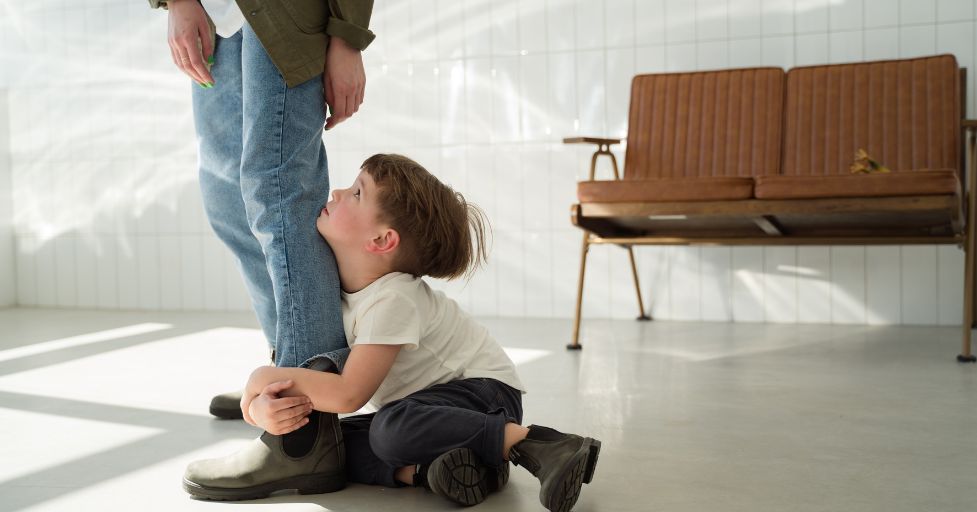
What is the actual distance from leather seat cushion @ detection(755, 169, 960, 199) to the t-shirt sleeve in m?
1.51

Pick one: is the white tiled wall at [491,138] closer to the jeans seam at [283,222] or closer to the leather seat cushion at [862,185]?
the leather seat cushion at [862,185]

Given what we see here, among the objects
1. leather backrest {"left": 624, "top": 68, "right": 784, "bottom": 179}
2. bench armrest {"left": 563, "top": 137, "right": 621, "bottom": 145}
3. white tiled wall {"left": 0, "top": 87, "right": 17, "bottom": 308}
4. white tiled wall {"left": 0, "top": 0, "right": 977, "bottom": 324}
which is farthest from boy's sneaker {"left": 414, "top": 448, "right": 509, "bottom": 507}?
white tiled wall {"left": 0, "top": 87, "right": 17, "bottom": 308}

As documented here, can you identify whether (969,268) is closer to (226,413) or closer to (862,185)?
(862,185)

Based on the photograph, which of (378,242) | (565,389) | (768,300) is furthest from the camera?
(768,300)

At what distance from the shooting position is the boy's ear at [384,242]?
1484 mm

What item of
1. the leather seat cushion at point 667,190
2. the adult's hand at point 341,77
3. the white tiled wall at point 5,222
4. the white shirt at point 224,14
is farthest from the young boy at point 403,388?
the white tiled wall at point 5,222

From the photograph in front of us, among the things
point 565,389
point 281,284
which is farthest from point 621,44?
point 281,284

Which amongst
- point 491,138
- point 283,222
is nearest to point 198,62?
point 283,222

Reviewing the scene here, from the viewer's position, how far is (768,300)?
144 inches

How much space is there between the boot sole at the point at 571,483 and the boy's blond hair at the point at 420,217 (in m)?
0.36

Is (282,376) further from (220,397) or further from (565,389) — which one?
(565,389)

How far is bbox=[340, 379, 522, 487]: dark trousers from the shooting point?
4.52 ft

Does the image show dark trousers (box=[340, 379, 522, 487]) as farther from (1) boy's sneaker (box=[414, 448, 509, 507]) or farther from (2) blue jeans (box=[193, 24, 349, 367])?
(2) blue jeans (box=[193, 24, 349, 367])

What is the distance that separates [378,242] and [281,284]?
0.17 metres
